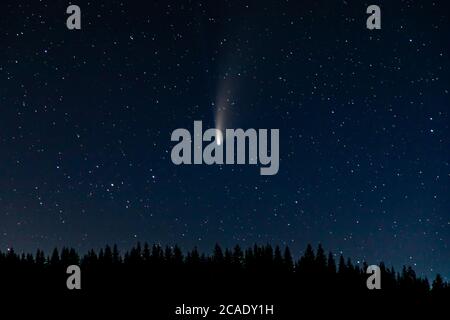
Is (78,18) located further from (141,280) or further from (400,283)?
(400,283)

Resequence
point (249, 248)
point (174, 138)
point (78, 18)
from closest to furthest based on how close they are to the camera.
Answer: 1. point (78, 18)
2. point (174, 138)
3. point (249, 248)

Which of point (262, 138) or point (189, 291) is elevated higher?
point (262, 138)

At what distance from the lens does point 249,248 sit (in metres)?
53.4

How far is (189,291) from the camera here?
173ft

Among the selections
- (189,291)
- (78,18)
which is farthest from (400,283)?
(78,18)
